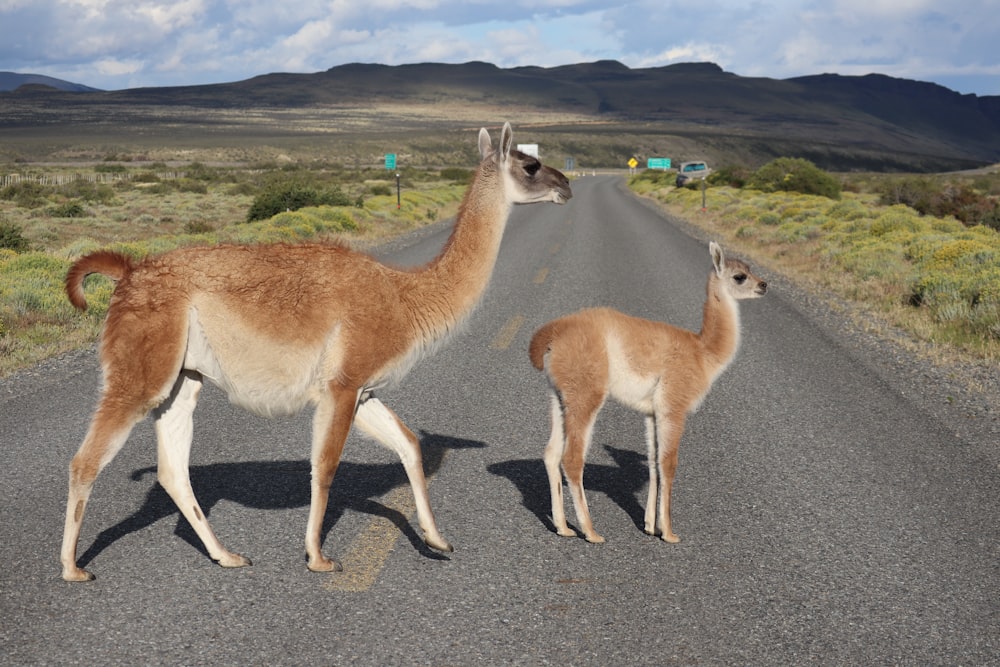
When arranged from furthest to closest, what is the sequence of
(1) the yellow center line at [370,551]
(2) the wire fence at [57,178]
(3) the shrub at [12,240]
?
(2) the wire fence at [57,178] < (3) the shrub at [12,240] < (1) the yellow center line at [370,551]

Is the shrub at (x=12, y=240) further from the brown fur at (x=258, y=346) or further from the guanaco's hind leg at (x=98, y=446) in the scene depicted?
the guanaco's hind leg at (x=98, y=446)

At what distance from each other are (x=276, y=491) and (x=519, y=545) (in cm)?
184

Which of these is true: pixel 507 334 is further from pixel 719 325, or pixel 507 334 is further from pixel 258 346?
pixel 258 346

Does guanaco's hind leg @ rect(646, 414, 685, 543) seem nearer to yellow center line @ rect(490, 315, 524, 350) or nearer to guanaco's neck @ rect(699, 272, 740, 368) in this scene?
guanaco's neck @ rect(699, 272, 740, 368)

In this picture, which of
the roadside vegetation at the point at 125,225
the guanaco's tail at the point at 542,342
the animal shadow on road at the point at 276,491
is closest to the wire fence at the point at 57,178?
the roadside vegetation at the point at 125,225

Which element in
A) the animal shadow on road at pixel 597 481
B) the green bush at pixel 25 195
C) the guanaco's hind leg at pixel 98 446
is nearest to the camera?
the guanaco's hind leg at pixel 98 446

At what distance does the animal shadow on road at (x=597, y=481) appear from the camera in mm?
5801

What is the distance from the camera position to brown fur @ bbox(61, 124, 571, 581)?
452 cm

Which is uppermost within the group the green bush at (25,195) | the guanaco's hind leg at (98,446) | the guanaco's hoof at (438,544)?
the guanaco's hind leg at (98,446)

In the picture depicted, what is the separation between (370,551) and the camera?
199 inches

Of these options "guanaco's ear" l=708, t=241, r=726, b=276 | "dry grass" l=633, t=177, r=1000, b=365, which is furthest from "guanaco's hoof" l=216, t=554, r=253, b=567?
"dry grass" l=633, t=177, r=1000, b=365

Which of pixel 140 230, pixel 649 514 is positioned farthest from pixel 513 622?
pixel 140 230

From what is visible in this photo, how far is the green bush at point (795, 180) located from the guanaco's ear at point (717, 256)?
4441 cm

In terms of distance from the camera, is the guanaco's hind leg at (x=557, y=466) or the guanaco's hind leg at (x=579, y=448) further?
the guanaco's hind leg at (x=557, y=466)
